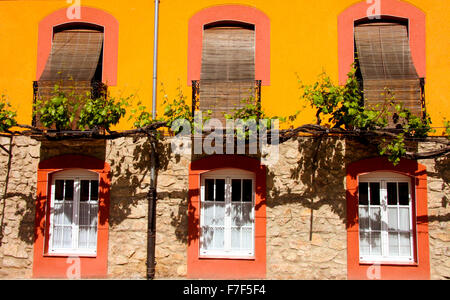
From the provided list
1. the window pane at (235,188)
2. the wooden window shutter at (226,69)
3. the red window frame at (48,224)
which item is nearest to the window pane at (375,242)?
the window pane at (235,188)

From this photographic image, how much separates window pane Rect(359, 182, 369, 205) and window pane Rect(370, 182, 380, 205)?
0.08 metres

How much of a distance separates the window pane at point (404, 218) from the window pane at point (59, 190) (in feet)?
20.2

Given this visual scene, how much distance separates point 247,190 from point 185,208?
45.9 inches

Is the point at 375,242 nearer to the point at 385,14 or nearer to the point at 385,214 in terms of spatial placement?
the point at 385,214

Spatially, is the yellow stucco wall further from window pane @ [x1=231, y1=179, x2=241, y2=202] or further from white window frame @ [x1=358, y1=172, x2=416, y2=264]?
window pane @ [x1=231, y1=179, x2=241, y2=202]

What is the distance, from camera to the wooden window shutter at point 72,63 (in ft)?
24.7

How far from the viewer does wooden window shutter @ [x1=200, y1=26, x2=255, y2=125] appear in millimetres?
7336

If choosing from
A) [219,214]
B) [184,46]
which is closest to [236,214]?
[219,214]

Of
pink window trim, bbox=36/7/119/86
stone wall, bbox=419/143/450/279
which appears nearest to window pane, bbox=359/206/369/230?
stone wall, bbox=419/143/450/279

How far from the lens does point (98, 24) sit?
8.09m

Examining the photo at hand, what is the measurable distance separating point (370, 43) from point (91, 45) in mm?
5199

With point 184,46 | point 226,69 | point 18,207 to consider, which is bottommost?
point 18,207

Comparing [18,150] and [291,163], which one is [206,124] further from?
[18,150]

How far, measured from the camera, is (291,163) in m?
7.57
